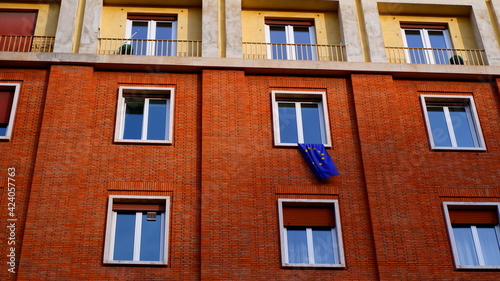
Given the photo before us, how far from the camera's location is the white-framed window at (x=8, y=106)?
701 inches

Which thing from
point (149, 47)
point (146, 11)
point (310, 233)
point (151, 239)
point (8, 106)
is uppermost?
point (146, 11)

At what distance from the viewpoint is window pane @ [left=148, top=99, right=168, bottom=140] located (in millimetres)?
18266

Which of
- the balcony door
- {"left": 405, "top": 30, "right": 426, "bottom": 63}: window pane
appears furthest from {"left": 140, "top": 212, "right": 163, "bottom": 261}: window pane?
{"left": 405, "top": 30, "right": 426, "bottom": 63}: window pane

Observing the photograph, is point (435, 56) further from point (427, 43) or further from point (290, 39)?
point (290, 39)

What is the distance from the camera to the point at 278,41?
20.9 metres

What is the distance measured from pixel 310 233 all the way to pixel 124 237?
4.62m

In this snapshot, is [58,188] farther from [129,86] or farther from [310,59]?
[310,59]

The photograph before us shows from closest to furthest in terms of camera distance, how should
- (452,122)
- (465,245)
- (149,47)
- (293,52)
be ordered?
(465,245) → (452,122) → (149,47) → (293,52)

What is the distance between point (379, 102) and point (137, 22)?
25.7 feet

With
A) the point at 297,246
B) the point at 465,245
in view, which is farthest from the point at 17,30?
the point at 465,245

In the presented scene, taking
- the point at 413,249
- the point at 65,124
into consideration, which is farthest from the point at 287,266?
the point at 65,124

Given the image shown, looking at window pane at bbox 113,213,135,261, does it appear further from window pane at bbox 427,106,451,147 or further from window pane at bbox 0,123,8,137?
window pane at bbox 427,106,451,147

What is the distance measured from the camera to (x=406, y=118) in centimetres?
1883

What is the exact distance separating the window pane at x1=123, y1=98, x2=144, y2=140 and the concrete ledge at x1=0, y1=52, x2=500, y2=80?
96 centimetres
